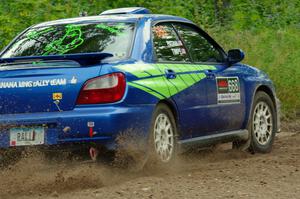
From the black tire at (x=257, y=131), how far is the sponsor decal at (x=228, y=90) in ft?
1.40

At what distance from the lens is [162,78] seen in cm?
806

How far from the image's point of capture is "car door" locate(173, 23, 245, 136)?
8898 millimetres

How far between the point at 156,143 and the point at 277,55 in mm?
7099

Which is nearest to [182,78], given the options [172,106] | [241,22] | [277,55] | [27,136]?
[172,106]

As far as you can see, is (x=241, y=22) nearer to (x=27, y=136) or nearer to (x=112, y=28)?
(x=112, y=28)

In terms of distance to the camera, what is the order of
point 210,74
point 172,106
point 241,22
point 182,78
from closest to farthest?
point 172,106, point 182,78, point 210,74, point 241,22

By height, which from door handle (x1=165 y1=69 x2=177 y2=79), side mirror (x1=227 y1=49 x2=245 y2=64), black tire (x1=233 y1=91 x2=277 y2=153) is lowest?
black tire (x1=233 y1=91 x2=277 y2=153)

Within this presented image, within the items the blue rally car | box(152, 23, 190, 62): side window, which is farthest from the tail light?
box(152, 23, 190, 62): side window

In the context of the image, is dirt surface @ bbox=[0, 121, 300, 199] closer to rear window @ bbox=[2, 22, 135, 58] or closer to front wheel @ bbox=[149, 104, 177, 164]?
front wheel @ bbox=[149, 104, 177, 164]

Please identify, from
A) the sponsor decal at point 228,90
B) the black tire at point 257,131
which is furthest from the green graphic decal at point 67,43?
the black tire at point 257,131

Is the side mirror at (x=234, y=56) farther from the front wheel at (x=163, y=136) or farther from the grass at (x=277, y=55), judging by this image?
the grass at (x=277, y=55)

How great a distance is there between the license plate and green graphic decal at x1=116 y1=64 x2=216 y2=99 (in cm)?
86

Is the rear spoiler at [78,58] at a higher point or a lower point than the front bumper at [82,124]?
higher

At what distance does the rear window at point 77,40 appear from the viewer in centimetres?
805
